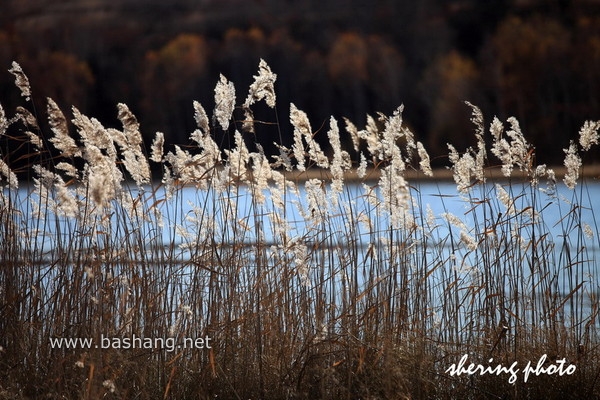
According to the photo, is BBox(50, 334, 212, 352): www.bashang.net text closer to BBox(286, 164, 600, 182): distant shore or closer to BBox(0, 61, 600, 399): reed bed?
BBox(0, 61, 600, 399): reed bed

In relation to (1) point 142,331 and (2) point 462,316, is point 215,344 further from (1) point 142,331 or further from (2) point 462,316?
(2) point 462,316

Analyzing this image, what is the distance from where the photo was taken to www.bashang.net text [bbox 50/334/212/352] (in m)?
2.04

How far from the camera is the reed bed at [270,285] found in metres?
2.06

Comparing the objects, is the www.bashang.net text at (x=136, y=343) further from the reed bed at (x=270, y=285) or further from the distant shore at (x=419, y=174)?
the distant shore at (x=419, y=174)

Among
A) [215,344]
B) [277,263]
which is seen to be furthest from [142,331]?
[277,263]

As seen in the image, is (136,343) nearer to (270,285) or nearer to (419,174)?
(270,285)

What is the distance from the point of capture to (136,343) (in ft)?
6.91

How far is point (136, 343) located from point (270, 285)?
46 centimetres

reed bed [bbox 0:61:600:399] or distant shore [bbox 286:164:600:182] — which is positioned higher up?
distant shore [bbox 286:164:600:182]

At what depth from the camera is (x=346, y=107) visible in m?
6.16

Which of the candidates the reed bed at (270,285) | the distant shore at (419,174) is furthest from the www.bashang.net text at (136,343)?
the distant shore at (419,174)

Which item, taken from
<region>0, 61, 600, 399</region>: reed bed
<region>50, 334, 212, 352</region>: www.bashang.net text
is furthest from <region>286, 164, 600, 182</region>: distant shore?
<region>50, 334, 212, 352</region>: www.bashang.net text

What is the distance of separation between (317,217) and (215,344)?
1.93ft

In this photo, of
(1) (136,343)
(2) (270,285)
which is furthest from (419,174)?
(1) (136,343)
